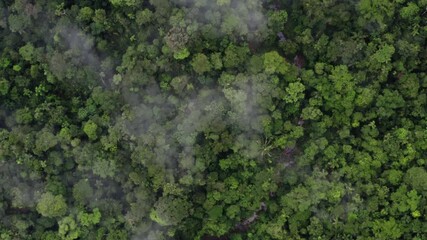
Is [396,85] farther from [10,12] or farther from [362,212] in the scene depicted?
[10,12]

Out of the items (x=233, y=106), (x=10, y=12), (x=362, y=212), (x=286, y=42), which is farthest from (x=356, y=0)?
(x=10, y=12)

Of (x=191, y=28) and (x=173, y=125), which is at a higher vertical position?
(x=191, y=28)

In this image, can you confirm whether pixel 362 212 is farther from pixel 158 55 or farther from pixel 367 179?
pixel 158 55

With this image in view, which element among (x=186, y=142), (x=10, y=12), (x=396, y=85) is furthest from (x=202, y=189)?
(x=10, y=12)

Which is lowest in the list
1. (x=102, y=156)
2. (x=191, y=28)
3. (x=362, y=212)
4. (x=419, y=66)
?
(x=362, y=212)

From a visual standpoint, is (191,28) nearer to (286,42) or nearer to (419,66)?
(286,42)

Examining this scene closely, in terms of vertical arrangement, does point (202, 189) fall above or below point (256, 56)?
below
